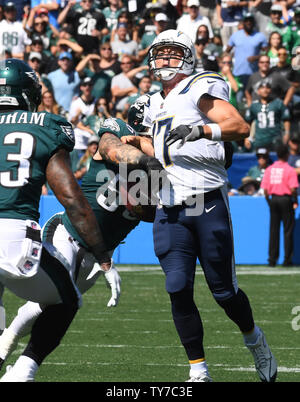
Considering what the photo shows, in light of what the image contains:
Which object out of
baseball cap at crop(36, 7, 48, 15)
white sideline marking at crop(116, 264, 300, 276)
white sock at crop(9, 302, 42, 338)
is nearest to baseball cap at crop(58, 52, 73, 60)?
baseball cap at crop(36, 7, 48, 15)

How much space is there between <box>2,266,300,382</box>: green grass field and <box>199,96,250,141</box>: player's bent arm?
143cm

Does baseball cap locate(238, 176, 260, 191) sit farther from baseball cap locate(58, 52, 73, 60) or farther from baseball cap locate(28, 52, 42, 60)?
baseball cap locate(28, 52, 42, 60)

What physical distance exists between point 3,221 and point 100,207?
1.80 meters

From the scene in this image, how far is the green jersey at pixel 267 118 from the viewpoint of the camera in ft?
47.3

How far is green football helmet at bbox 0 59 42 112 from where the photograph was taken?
4613 mm

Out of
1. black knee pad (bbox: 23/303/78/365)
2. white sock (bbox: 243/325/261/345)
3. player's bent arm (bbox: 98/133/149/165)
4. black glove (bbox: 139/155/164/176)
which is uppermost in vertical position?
black glove (bbox: 139/155/164/176)

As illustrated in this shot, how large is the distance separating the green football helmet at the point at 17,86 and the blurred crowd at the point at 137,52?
8704mm

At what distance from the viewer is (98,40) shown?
55.5ft

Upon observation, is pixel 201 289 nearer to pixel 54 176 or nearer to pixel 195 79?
pixel 195 79

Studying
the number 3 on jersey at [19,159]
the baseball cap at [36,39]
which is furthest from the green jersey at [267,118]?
the number 3 on jersey at [19,159]

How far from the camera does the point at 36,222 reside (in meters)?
4.43

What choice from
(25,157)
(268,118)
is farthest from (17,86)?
(268,118)

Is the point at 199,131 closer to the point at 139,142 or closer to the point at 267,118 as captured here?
the point at 139,142
